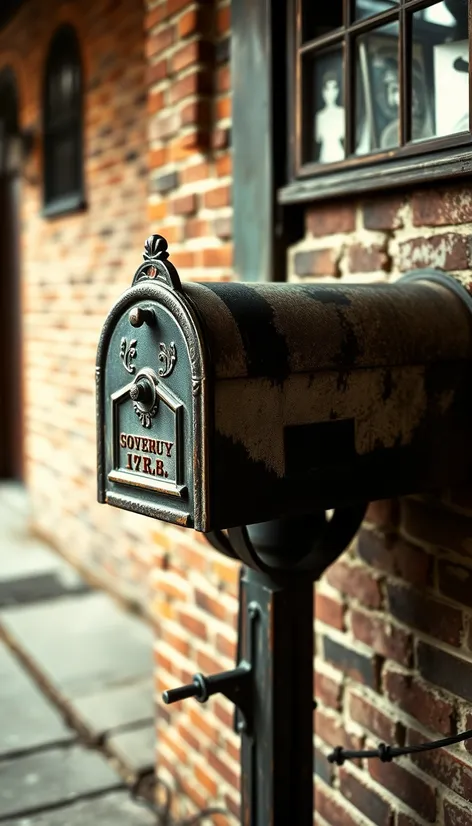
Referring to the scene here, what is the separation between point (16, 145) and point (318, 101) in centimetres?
413

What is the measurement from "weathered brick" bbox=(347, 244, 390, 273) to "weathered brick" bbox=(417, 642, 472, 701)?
2.29 feet

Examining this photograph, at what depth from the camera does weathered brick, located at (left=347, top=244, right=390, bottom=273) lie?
1639 mm

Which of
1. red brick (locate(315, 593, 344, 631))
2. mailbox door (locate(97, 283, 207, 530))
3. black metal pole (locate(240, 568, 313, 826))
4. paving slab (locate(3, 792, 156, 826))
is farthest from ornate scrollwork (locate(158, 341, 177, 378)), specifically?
paving slab (locate(3, 792, 156, 826))

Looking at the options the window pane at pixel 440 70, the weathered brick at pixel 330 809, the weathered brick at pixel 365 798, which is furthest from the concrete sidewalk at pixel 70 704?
the window pane at pixel 440 70

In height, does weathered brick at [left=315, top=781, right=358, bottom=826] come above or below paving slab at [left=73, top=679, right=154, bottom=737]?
above

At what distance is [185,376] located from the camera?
3.89ft

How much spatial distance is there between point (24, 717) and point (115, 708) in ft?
1.03

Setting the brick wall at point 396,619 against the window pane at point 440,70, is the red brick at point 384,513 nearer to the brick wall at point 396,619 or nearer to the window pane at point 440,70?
the brick wall at point 396,619

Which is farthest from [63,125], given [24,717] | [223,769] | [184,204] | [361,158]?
[223,769]

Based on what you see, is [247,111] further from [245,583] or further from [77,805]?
[77,805]

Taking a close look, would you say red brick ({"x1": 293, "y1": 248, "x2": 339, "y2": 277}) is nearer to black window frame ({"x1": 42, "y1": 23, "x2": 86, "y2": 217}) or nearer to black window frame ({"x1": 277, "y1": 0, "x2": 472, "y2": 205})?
black window frame ({"x1": 277, "y1": 0, "x2": 472, "y2": 205})

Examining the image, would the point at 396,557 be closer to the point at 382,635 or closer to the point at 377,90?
the point at 382,635

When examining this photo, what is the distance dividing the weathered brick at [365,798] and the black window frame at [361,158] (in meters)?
1.16

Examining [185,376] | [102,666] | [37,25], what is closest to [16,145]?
[37,25]
